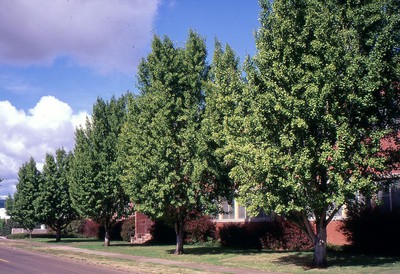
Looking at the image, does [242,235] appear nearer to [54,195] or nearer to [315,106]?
[315,106]

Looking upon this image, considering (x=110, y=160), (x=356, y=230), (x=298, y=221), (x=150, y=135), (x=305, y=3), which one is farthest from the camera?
(x=110, y=160)

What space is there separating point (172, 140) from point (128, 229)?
59.7 feet

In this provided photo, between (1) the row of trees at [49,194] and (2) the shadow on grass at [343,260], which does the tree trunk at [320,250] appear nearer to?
(2) the shadow on grass at [343,260]

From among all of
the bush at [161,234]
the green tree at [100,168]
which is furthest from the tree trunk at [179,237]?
the bush at [161,234]

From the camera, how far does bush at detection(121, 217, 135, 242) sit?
3797 cm

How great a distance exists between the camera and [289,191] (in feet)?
49.8

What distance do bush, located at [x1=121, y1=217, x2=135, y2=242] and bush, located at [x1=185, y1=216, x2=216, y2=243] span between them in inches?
312

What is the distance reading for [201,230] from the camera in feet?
103

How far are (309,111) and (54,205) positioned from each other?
103 feet

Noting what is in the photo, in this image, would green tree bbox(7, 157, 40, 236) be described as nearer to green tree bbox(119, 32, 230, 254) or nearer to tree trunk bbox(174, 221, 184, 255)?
tree trunk bbox(174, 221, 184, 255)

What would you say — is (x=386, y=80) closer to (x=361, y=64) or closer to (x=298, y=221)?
(x=361, y=64)

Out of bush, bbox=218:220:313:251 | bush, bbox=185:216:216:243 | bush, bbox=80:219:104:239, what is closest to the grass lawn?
bush, bbox=218:220:313:251

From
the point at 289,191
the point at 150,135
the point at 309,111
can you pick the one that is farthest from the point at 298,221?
the point at 150,135

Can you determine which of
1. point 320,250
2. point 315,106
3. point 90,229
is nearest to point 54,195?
point 90,229
